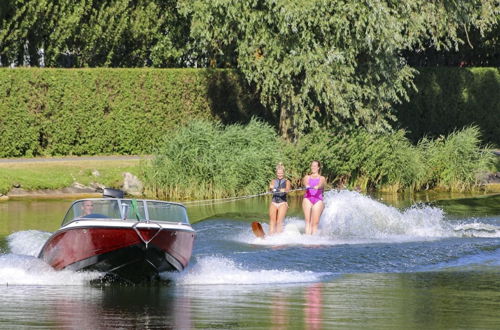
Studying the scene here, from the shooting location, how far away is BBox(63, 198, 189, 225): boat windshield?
18.8 meters

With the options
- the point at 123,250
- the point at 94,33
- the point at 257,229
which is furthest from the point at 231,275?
the point at 94,33

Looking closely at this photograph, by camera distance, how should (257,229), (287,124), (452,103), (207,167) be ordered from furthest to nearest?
(452,103), (287,124), (207,167), (257,229)

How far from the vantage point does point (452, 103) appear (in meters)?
47.8

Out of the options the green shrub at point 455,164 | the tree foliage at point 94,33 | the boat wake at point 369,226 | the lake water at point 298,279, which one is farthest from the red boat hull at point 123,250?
the tree foliage at point 94,33

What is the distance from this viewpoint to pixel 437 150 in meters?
38.1

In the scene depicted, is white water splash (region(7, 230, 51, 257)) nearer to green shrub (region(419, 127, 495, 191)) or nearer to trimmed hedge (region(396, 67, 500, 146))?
green shrub (region(419, 127, 495, 191))

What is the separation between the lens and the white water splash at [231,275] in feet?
63.3

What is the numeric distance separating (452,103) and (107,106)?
15529 mm

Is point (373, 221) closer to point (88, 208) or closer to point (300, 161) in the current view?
point (300, 161)

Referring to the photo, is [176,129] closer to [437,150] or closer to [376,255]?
[437,150]

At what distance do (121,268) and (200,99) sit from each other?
2231 cm

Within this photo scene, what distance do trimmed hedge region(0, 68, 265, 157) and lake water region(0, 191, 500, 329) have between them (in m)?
8.48

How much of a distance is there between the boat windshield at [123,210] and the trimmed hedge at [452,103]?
1051 inches

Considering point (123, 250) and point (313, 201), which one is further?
point (313, 201)
